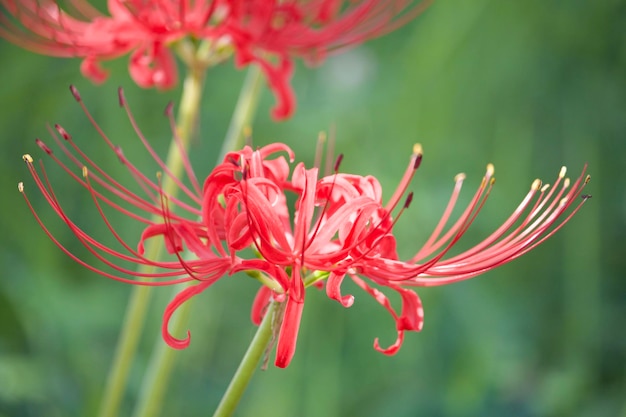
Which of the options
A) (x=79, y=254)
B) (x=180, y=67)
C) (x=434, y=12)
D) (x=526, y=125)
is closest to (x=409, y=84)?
Result: (x=434, y=12)

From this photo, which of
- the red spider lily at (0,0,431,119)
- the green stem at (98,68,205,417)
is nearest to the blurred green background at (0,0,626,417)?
the green stem at (98,68,205,417)

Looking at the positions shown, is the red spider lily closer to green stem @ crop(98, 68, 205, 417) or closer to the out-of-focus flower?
green stem @ crop(98, 68, 205, 417)

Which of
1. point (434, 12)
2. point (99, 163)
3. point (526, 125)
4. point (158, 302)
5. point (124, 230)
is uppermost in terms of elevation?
point (434, 12)

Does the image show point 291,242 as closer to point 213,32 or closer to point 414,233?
point 213,32

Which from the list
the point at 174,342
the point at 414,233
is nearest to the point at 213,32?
the point at 174,342

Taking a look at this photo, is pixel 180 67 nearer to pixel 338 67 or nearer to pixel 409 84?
pixel 338 67

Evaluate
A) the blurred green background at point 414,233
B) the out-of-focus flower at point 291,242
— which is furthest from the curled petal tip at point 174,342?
the blurred green background at point 414,233
